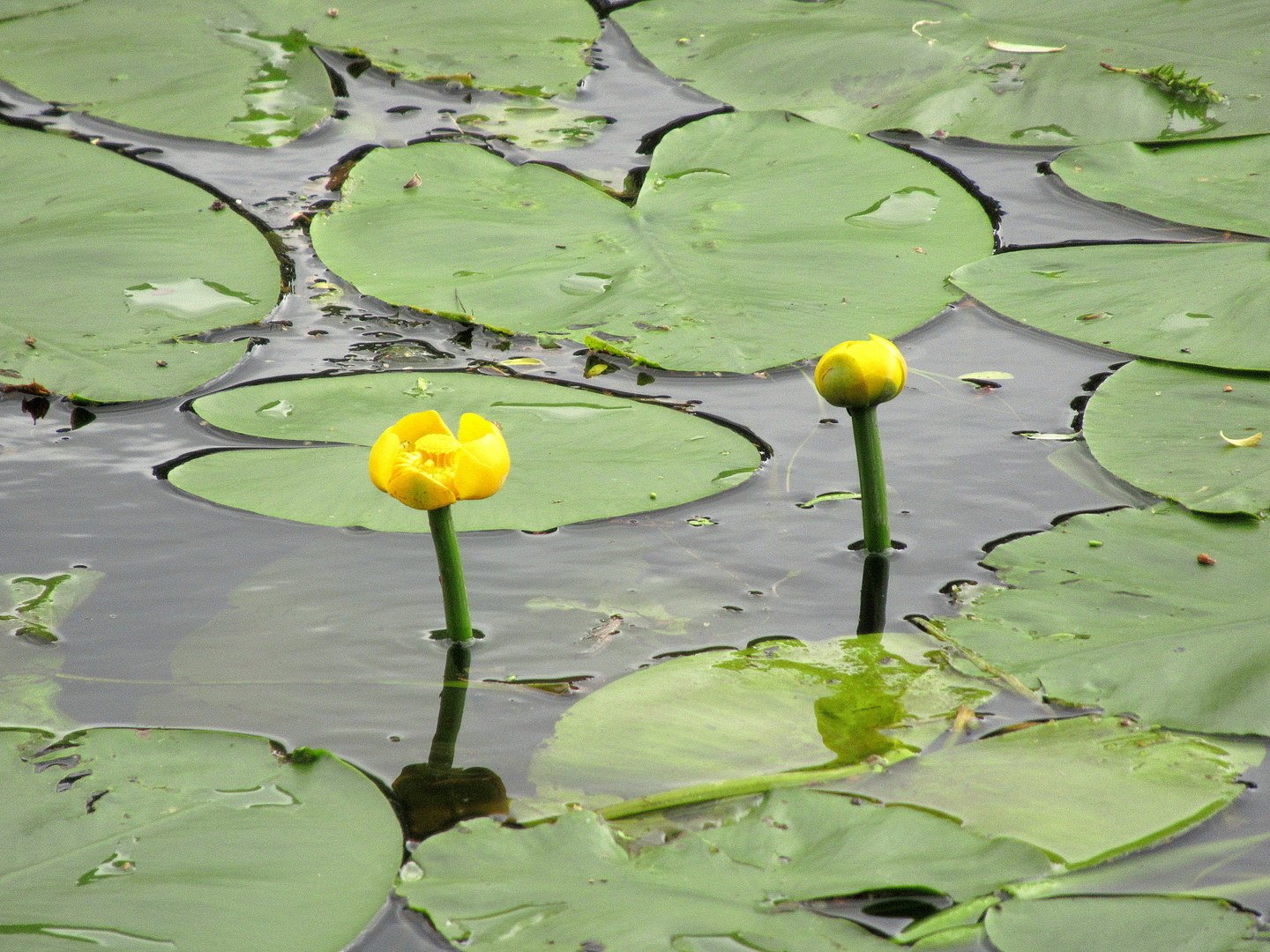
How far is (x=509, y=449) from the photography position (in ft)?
6.63

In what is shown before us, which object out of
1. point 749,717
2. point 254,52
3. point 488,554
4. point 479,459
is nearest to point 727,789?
point 749,717

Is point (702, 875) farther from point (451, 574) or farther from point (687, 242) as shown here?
point (687, 242)

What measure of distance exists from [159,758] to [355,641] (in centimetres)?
33

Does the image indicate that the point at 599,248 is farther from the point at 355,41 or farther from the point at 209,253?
the point at 355,41

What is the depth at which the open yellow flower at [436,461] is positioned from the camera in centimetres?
148

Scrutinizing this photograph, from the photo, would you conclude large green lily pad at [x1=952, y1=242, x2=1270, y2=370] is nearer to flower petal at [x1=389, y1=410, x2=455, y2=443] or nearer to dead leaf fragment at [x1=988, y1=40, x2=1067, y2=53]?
dead leaf fragment at [x1=988, y1=40, x2=1067, y2=53]

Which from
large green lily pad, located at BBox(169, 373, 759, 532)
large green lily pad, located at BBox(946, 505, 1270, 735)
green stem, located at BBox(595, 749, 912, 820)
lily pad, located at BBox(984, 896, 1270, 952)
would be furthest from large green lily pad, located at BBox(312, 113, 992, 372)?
lily pad, located at BBox(984, 896, 1270, 952)

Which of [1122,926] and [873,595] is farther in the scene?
[873,595]

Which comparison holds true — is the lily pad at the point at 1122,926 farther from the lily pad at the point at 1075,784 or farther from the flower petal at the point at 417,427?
the flower petal at the point at 417,427

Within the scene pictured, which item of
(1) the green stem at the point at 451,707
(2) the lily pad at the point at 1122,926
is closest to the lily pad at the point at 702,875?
(2) the lily pad at the point at 1122,926

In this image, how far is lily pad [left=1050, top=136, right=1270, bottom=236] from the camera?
8.44ft

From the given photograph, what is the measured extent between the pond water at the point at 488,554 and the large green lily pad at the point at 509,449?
2.1 inches

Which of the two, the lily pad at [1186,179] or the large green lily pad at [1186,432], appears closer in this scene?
the large green lily pad at [1186,432]

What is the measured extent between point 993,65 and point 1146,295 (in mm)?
1042
